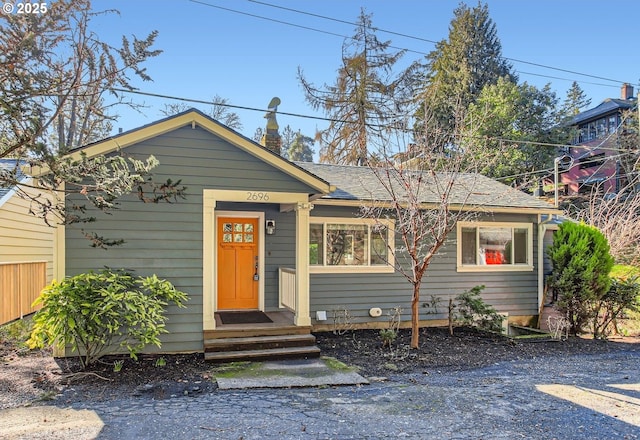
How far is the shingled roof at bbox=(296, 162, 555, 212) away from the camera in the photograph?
9.64 meters

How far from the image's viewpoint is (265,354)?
274 inches

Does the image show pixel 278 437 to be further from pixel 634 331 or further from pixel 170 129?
pixel 634 331

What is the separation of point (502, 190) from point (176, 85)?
880cm

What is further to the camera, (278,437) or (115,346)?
(115,346)

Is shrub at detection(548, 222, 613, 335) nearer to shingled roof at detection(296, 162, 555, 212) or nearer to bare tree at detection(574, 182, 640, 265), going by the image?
shingled roof at detection(296, 162, 555, 212)

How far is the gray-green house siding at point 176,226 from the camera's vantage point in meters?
6.82

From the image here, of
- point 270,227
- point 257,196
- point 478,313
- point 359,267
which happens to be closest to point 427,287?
point 478,313

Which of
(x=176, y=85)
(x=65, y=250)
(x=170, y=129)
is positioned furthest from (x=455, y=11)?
(x=65, y=250)

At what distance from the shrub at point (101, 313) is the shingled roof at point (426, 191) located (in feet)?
13.2

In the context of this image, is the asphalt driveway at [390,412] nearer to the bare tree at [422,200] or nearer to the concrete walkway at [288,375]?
the concrete walkway at [288,375]

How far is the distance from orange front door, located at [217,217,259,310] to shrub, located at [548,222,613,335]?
268 inches

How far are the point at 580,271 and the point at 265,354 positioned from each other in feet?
23.6

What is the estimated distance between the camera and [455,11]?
2925 cm

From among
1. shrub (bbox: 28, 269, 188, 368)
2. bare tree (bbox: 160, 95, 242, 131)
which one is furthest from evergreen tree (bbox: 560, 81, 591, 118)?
shrub (bbox: 28, 269, 188, 368)
